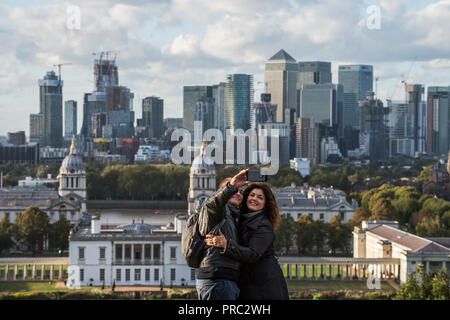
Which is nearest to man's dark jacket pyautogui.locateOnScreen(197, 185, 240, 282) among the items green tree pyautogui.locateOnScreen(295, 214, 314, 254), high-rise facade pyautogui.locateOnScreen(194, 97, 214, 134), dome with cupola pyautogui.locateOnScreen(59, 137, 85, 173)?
green tree pyautogui.locateOnScreen(295, 214, 314, 254)

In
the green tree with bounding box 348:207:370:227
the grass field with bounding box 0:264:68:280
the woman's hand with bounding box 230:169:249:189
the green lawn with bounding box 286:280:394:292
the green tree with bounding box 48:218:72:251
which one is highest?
the woman's hand with bounding box 230:169:249:189

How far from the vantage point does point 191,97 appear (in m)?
122

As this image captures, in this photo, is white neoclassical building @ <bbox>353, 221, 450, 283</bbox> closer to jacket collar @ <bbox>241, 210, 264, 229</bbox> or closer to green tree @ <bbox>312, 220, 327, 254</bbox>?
green tree @ <bbox>312, 220, 327, 254</bbox>

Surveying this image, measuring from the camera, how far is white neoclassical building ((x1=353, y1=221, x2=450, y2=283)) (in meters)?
35.2

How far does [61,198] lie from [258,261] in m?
47.4

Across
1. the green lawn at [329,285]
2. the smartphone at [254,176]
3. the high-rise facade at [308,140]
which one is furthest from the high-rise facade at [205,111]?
Answer: the smartphone at [254,176]

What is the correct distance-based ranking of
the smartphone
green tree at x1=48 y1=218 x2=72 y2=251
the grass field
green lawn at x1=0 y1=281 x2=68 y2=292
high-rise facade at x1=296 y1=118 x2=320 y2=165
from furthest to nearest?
high-rise facade at x1=296 y1=118 x2=320 y2=165, green tree at x1=48 y1=218 x2=72 y2=251, the grass field, green lawn at x1=0 y1=281 x2=68 y2=292, the smartphone

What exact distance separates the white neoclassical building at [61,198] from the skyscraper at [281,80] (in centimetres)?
10279

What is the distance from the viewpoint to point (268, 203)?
745 cm

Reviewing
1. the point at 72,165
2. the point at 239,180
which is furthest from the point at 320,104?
the point at 239,180

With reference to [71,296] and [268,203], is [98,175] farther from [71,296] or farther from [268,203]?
[268,203]

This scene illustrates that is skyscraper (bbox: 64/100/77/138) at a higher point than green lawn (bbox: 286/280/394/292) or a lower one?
higher

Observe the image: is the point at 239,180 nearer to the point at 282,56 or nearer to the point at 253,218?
the point at 253,218
